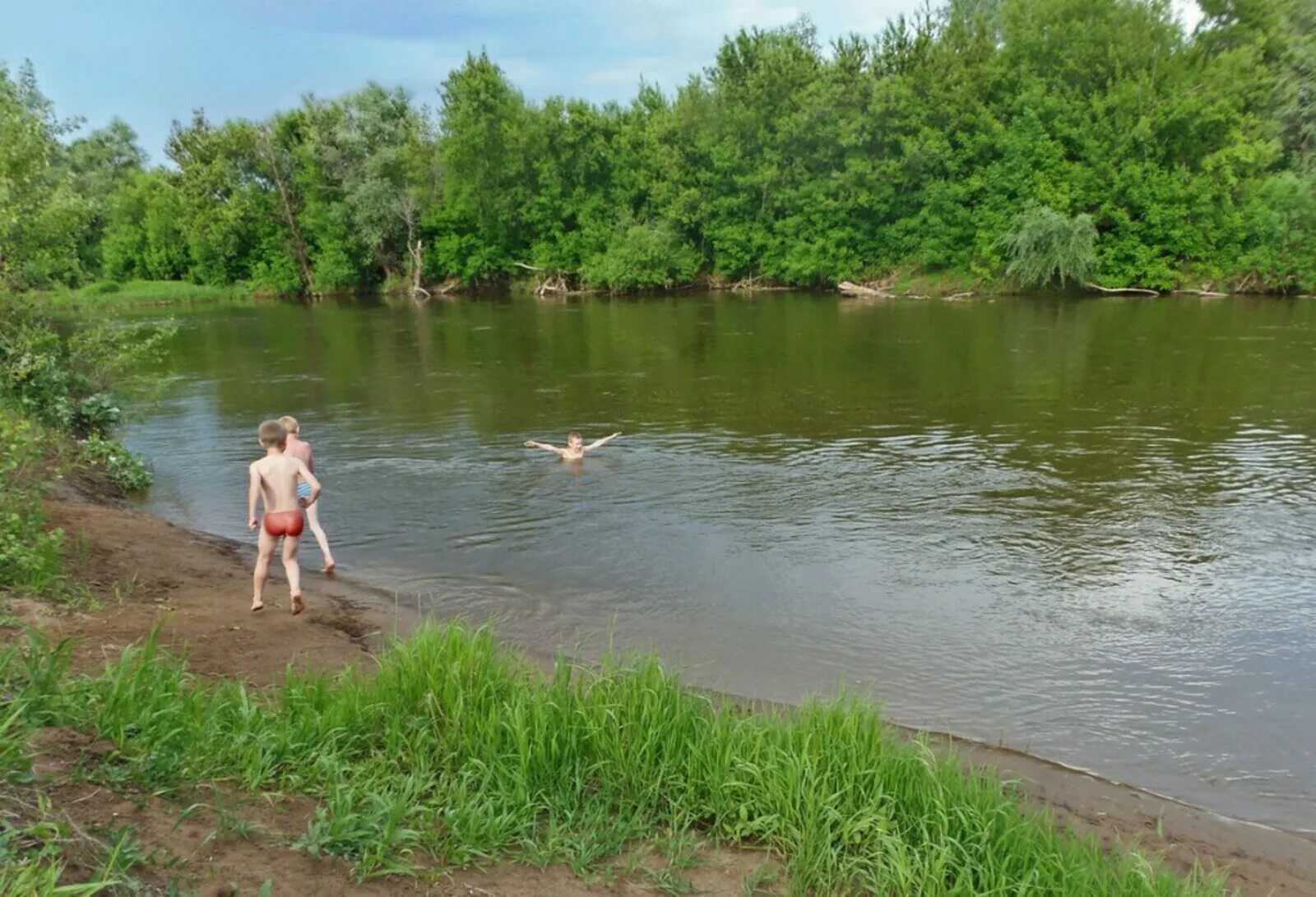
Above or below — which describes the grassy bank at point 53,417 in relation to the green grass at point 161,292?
below

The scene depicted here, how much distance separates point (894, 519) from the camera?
Result: 499 inches

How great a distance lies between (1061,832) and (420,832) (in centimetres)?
376

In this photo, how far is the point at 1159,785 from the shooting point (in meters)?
6.56

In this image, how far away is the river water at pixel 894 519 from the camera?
788 centimetres

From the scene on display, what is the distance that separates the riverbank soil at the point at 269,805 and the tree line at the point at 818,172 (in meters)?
29.0

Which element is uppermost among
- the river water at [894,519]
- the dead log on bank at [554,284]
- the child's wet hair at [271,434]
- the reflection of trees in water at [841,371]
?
the dead log on bank at [554,284]

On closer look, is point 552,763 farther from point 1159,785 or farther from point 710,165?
point 710,165

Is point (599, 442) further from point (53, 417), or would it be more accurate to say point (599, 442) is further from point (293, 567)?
point (53, 417)

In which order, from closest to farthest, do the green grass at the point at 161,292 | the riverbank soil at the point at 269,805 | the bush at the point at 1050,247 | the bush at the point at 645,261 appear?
the riverbank soil at the point at 269,805 < the bush at the point at 1050,247 < the bush at the point at 645,261 < the green grass at the point at 161,292

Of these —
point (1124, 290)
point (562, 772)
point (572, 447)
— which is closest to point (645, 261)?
point (1124, 290)

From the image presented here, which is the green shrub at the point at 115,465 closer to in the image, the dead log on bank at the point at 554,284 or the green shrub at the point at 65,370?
the green shrub at the point at 65,370

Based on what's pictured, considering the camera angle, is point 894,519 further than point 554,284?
No

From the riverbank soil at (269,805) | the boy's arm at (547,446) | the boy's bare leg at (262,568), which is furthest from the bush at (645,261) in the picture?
the boy's bare leg at (262,568)

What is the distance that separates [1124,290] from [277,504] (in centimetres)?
4671
